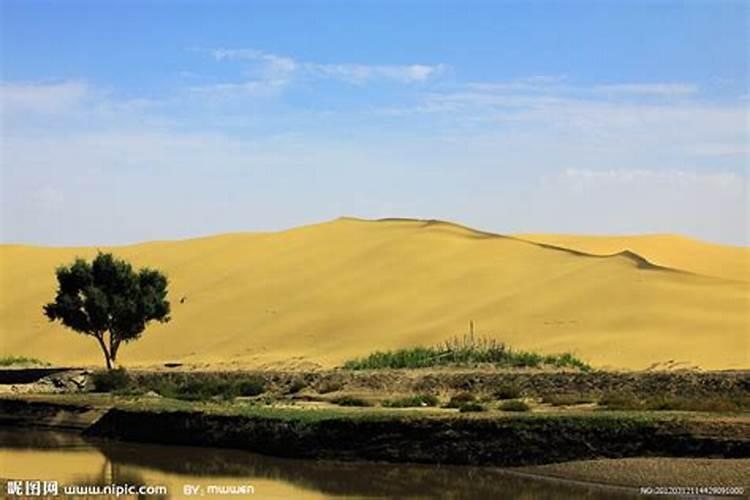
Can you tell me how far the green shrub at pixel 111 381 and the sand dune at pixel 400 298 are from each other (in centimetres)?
1158

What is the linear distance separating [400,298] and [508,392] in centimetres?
3151

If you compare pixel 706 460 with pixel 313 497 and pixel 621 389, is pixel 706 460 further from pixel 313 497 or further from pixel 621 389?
pixel 621 389

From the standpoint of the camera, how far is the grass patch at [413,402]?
113 ft

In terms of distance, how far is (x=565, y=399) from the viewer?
34.4 metres

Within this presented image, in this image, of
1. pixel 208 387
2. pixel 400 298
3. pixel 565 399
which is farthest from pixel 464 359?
pixel 400 298

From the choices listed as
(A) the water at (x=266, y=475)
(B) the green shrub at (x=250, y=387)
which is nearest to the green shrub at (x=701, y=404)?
(A) the water at (x=266, y=475)

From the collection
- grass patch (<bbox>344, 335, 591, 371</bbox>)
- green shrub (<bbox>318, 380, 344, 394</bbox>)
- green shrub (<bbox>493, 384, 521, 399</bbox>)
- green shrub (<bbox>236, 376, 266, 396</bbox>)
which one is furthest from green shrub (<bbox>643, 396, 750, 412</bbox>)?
green shrub (<bbox>236, 376, 266, 396</bbox>)

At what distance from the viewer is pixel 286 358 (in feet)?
188

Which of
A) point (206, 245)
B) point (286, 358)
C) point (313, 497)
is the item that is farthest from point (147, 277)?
point (206, 245)

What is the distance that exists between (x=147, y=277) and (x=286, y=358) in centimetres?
1009

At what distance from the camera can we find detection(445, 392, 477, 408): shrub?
33.8 meters

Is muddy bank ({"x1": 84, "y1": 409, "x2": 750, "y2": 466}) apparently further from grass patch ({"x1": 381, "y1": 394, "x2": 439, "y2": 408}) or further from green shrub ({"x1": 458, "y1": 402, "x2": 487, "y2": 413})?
grass patch ({"x1": 381, "y1": 394, "x2": 439, "y2": 408})

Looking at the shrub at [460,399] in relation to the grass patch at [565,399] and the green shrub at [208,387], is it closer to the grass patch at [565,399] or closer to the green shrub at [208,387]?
the grass patch at [565,399]

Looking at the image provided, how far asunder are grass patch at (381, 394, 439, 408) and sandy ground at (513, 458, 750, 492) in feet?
26.1
